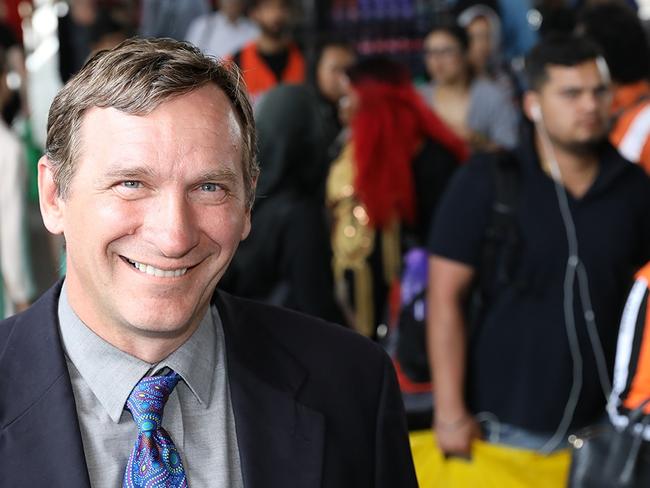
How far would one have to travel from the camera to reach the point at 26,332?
6.77 ft

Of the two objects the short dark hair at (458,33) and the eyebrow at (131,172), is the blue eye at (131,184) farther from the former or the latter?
the short dark hair at (458,33)

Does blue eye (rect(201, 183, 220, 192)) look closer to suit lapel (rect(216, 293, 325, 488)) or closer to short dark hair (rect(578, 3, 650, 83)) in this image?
suit lapel (rect(216, 293, 325, 488))

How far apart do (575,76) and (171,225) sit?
9.03 ft

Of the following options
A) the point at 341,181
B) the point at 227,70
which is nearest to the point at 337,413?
the point at 227,70

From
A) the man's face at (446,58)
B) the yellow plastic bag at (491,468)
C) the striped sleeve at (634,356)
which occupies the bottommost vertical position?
the yellow plastic bag at (491,468)

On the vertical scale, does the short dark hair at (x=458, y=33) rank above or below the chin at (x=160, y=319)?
below

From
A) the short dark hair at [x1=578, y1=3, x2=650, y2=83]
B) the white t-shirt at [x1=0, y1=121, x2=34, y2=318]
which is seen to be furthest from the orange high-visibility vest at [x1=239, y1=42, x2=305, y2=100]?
the short dark hair at [x1=578, y1=3, x2=650, y2=83]

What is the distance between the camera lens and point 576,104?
13.7 feet

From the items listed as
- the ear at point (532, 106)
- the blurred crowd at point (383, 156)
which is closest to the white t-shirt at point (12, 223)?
the blurred crowd at point (383, 156)

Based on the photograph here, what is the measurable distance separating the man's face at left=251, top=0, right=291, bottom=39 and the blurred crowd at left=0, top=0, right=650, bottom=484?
12 mm

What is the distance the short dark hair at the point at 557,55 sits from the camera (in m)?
4.34

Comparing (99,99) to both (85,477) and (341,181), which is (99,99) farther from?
(341,181)

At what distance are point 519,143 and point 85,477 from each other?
2.60 m

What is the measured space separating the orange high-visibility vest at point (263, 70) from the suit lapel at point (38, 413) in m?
5.54
